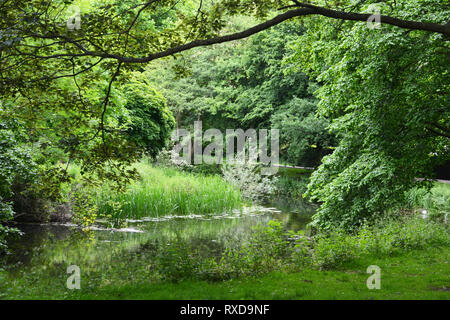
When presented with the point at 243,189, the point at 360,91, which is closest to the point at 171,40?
the point at 360,91

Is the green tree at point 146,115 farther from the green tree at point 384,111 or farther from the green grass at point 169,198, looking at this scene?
the green tree at point 384,111

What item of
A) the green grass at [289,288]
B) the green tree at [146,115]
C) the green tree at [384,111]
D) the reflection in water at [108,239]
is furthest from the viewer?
the green tree at [146,115]

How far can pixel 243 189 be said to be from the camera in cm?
2003

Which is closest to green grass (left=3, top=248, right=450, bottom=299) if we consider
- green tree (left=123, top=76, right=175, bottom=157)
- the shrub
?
green tree (left=123, top=76, right=175, bottom=157)

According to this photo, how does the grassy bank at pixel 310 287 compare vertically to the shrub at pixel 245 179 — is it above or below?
below

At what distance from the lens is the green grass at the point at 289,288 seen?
5363 millimetres

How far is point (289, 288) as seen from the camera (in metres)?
5.79

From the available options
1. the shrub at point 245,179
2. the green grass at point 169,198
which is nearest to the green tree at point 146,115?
the green grass at point 169,198

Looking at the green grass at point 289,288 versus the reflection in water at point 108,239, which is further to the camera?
the reflection in water at point 108,239

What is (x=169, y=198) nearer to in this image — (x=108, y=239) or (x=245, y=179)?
(x=108, y=239)

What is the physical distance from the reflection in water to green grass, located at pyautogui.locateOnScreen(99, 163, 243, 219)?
2.32 feet

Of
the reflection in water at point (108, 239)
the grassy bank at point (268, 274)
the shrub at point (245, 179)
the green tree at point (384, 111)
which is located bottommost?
the reflection in water at point (108, 239)

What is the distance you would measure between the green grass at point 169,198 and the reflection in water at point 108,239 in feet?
2.32

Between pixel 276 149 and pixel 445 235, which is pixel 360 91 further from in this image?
pixel 276 149
